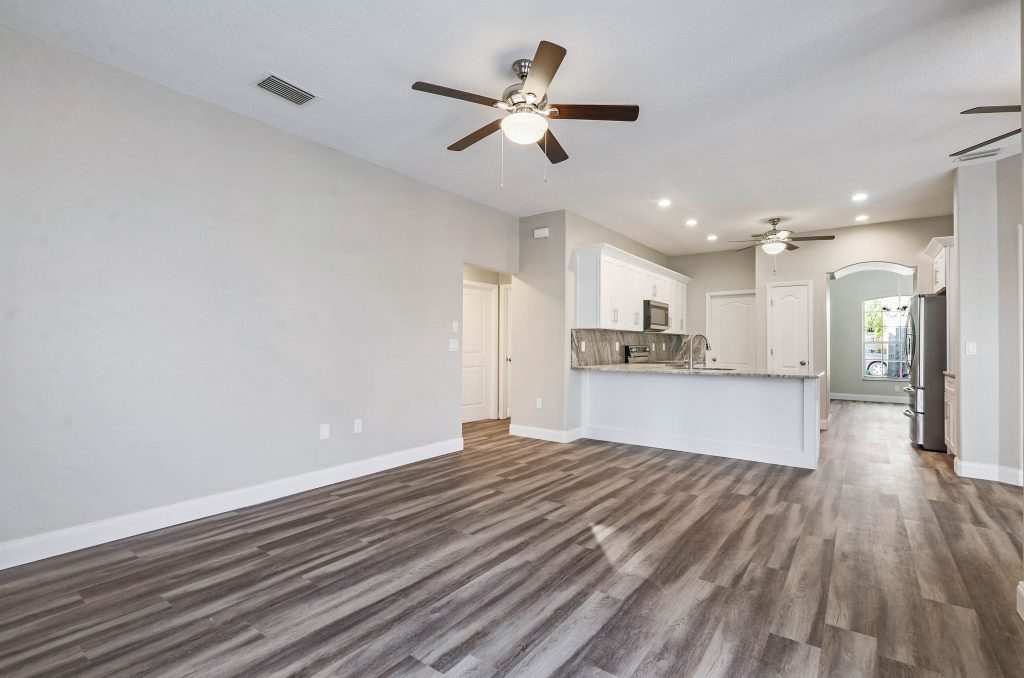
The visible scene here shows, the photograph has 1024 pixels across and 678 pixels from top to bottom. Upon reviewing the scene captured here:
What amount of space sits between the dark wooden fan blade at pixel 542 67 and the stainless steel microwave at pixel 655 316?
4811 mm

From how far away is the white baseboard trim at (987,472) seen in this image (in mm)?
4062

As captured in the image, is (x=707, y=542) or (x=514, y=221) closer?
(x=707, y=542)

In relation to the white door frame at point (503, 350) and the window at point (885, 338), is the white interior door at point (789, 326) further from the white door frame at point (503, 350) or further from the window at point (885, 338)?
the window at point (885, 338)

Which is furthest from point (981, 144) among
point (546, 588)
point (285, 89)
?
point (285, 89)

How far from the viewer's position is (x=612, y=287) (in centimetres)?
616

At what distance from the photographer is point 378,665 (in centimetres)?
173

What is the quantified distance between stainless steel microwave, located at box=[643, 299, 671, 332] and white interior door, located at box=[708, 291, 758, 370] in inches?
55.6

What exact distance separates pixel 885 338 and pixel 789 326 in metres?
5.66

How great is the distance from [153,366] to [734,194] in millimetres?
5594

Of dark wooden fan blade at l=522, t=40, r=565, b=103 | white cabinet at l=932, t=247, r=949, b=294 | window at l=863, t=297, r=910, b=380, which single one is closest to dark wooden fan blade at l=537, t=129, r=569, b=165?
dark wooden fan blade at l=522, t=40, r=565, b=103

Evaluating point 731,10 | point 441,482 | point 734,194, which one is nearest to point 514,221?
point 734,194

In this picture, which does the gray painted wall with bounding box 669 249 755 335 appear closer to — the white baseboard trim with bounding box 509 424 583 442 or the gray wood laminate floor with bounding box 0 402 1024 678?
the white baseboard trim with bounding box 509 424 583 442

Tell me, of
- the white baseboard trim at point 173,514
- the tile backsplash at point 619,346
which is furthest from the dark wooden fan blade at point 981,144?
the white baseboard trim at point 173,514

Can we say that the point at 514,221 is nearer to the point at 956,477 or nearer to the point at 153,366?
the point at 153,366
